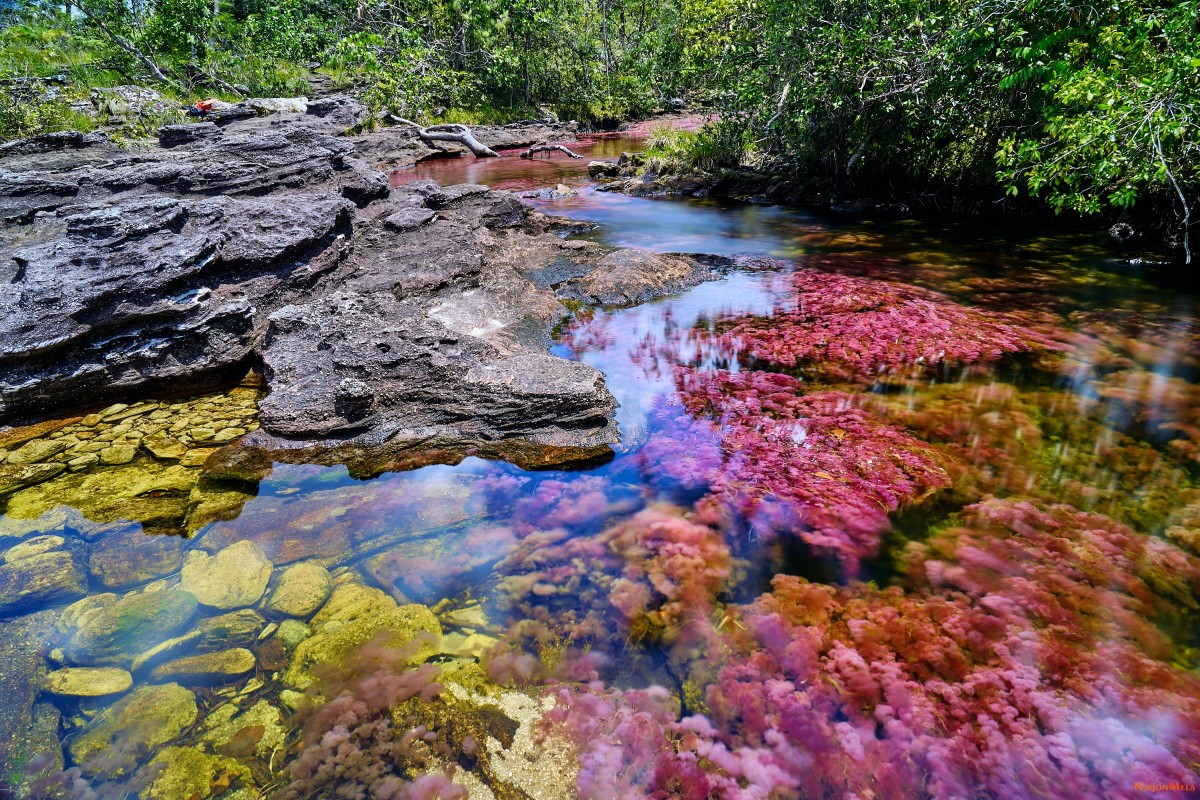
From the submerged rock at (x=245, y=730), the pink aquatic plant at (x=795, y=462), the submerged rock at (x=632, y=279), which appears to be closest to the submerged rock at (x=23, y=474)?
the submerged rock at (x=245, y=730)

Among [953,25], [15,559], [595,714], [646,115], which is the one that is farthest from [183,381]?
[646,115]

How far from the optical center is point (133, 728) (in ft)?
8.94

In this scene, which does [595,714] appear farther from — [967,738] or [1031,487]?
[1031,487]

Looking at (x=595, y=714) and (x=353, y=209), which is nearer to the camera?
(x=595, y=714)

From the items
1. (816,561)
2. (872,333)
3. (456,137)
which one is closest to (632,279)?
(872,333)

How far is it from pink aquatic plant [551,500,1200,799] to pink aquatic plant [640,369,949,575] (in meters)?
0.50

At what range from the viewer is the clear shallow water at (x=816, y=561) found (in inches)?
102

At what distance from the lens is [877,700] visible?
9.12ft

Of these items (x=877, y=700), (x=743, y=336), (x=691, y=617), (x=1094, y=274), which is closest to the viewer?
(x=877, y=700)

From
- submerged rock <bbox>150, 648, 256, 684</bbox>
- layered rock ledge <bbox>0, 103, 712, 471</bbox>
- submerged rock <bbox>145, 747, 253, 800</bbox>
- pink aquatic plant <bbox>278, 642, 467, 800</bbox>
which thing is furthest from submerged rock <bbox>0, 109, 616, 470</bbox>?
submerged rock <bbox>145, 747, 253, 800</bbox>

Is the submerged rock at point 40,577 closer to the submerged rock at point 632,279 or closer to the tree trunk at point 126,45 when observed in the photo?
the submerged rock at point 632,279

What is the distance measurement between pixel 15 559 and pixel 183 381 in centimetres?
239

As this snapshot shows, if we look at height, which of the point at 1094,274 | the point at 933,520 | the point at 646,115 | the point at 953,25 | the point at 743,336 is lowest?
the point at 933,520

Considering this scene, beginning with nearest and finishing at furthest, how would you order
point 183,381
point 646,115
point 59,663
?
point 59,663
point 183,381
point 646,115
